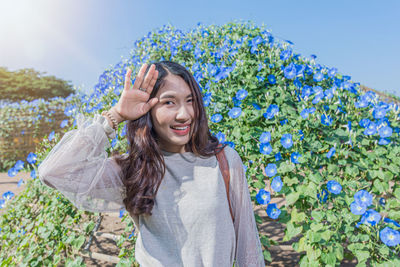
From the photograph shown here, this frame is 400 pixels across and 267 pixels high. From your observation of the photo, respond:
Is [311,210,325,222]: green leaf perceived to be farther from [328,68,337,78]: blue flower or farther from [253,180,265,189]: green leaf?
[328,68,337,78]: blue flower

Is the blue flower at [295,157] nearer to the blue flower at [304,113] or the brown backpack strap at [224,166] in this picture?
the blue flower at [304,113]

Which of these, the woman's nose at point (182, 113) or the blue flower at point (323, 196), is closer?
the woman's nose at point (182, 113)

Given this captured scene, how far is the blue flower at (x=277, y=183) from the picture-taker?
1.82 meters

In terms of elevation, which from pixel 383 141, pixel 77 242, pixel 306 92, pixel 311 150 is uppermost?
pixel 306 92

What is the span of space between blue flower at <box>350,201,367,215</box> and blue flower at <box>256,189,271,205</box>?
485mm

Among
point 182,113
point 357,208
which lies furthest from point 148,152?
point 357,208

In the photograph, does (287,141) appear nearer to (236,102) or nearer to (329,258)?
(236,102)

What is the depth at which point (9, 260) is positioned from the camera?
2.34 meters

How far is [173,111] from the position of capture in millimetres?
1250

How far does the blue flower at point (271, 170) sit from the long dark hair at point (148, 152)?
65cm

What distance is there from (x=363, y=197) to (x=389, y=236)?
0.84ft

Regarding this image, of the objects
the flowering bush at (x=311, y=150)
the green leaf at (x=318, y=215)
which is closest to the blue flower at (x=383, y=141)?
the flowering bush at (x=311, y=150)

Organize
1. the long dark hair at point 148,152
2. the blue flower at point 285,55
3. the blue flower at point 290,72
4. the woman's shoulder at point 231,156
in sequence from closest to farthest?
the long dark hair at point 148,152
the woman's shoulder at point 231,156
the blue flower at point 290,72
the blue flower at point 285,55

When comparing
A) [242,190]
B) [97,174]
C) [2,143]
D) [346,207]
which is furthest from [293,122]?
[2,143]
